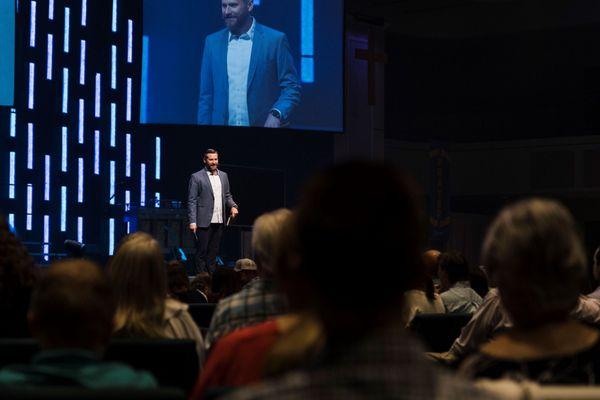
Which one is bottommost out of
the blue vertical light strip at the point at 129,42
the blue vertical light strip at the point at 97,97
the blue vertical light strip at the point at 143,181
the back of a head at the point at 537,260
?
the back of a head at the point at 537,260

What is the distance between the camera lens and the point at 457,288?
5.71 meters

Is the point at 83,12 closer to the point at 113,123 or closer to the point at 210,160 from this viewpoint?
the point at 113,123

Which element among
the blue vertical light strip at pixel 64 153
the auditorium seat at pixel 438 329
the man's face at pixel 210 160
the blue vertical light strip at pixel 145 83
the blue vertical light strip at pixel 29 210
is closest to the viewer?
the auditorium seat at pixel 438 329

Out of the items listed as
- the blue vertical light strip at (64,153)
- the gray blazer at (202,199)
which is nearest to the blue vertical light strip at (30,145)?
the blue vertical light strip at (64,153)

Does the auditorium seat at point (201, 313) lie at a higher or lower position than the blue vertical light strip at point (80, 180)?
lower

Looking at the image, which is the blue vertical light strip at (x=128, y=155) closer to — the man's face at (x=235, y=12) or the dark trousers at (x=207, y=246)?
the man's face at (x=235, y=12)

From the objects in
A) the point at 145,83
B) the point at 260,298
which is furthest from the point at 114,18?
the point at 260,298

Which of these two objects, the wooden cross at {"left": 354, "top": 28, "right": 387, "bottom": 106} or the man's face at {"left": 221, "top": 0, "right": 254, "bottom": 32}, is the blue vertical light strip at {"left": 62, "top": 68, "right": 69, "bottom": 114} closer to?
the man's face at {"left": 221, "top": 0, "right": 254, "bottom": 32}

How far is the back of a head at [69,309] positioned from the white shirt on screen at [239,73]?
11182 millimetres

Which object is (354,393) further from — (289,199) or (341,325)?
(289,199)

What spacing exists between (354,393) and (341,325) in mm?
72

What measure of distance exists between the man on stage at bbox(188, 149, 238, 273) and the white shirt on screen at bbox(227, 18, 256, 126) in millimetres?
2026

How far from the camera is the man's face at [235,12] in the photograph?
13016 millimetres

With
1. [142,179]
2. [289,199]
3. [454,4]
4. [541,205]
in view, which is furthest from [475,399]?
[454,4]
